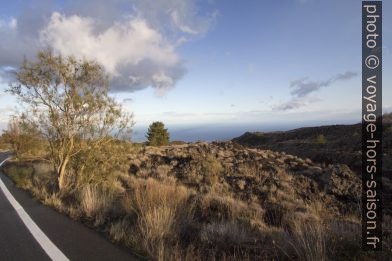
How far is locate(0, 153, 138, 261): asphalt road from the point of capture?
5.91m

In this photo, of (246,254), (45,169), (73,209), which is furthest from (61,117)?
(246,254)

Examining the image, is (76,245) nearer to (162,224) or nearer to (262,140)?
(162,224)

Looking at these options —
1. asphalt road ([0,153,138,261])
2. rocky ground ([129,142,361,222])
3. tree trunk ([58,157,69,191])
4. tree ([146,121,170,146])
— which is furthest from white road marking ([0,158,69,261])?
tree ([146,121,170,146])

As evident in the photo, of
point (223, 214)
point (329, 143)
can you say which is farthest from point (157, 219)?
point (329, 143)

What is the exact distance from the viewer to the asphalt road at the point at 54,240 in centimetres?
591

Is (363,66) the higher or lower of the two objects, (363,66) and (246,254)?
the higher

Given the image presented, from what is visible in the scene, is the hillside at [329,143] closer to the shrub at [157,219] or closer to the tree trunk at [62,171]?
the shrub at [157,219]

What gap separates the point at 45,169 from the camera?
17.7 meters

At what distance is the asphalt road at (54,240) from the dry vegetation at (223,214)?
12.7 inches

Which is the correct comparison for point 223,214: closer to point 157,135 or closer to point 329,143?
point 329,143

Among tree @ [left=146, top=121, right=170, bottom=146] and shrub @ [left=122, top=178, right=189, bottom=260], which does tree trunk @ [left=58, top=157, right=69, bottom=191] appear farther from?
tree @ [left=146, top=121, right=170, bottom=146]

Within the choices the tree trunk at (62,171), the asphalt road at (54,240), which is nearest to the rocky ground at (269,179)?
the tree trunk at (62,171)

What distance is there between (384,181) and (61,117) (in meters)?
13.8

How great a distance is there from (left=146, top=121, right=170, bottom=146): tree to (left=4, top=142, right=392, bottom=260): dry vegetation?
28.4 m
